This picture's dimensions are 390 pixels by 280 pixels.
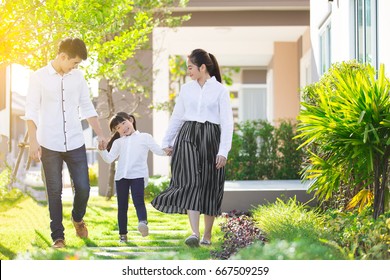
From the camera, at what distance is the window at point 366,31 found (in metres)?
7.56

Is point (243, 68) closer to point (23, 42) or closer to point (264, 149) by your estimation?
point (264, 149)

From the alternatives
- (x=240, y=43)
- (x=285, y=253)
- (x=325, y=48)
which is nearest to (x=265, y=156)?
(x=325, y=48)

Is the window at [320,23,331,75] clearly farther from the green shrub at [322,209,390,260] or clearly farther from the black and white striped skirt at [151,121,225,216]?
the black and white striped skirt at [151,121,225,216]

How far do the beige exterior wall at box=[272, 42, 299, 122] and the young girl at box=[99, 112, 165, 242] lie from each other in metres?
9.34

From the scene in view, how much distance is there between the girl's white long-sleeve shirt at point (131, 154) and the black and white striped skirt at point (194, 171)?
0.59 m

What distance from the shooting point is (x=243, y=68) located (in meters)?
22.3

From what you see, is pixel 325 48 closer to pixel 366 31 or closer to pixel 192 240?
pixel 366 31

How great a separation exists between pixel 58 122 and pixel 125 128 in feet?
2.79

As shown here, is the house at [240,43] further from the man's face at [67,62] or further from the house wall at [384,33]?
the man's face at [67,62]

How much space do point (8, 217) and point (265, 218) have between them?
3.22 metres

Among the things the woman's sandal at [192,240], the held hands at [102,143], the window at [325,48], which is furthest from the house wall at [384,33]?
the window at [325,48]

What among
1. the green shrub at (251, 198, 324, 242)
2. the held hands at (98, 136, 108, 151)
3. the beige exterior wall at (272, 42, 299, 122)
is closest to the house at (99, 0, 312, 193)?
the beige exterior wall at (272, 42, 299, 122)
